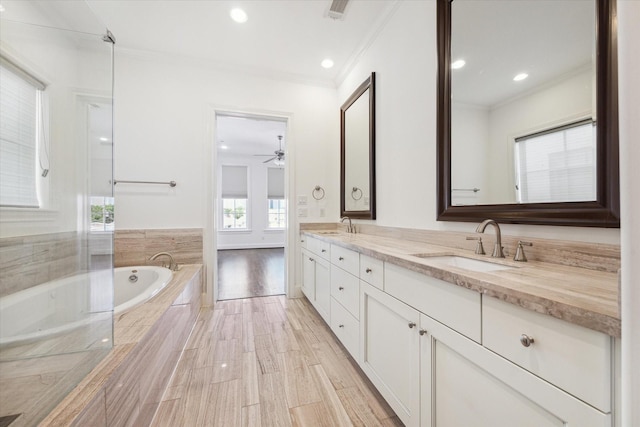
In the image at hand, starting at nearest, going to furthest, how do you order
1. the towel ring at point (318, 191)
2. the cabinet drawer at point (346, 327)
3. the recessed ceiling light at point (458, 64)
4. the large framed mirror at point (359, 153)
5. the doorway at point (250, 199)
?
the recessed ceiling light at point (458, 64) < the cabinet drawer at point (346, 327) < the large framed mirror at point (359, 153) < the towel ring at point (318, 191) < the doorway at point (250, 199)

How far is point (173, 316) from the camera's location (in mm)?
1769

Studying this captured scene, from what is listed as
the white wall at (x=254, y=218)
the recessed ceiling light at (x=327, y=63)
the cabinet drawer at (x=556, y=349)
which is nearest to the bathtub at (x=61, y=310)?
the cabinet drawer at (x=556, y=349)

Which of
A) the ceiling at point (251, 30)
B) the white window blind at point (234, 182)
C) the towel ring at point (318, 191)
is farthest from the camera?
the white window blind at point (234, 182)

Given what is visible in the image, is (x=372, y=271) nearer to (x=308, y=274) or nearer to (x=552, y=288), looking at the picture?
(x=552, y=288)

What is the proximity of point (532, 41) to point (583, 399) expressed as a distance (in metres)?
1.37

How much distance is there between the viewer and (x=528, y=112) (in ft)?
3.95

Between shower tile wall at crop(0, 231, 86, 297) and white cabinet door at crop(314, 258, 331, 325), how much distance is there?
165 cm

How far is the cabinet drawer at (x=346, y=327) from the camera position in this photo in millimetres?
1668

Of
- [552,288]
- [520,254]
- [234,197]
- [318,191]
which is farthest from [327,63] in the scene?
[234,197]

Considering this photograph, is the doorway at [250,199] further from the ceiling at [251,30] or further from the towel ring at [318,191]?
the ceiling at [251,30]

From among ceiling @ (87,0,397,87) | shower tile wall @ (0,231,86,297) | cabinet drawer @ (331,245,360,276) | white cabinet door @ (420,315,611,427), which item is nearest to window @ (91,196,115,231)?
shower tile wall @ (0,231,86,297)

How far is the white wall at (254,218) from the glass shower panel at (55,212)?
5.81 meters

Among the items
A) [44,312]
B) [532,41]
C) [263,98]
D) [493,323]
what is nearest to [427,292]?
[493,323]

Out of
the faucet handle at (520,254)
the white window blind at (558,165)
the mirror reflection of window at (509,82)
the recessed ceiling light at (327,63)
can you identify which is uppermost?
the recessed ceiling light at (327,63)
